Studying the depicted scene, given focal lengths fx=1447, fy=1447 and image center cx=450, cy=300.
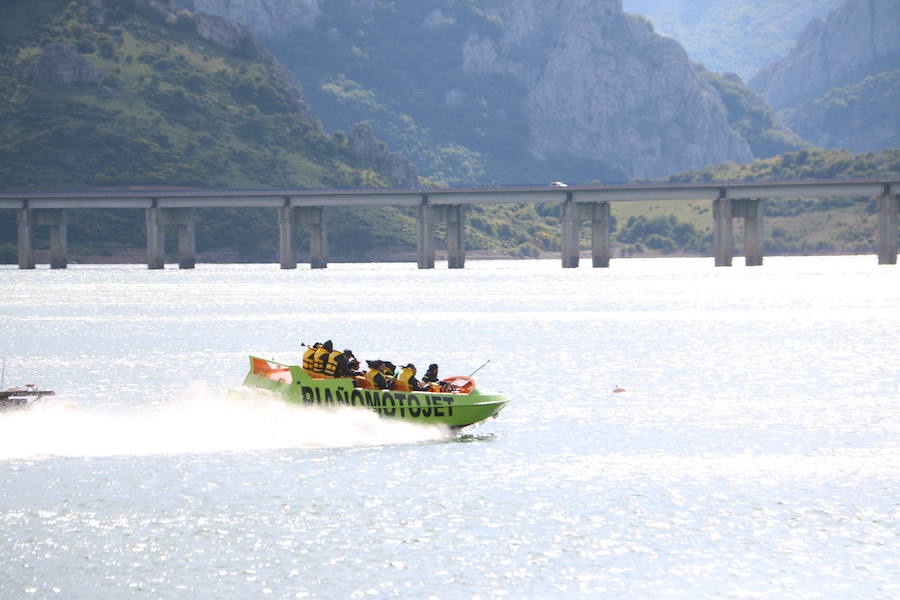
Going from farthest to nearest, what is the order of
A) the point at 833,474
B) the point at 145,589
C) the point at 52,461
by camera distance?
the point at 52,461
the point at 833,474
the point at 145,589

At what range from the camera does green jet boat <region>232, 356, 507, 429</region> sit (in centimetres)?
4412

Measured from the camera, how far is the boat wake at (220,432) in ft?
143

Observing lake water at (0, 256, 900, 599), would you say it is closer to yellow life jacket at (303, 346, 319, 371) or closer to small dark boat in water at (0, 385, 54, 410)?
small dark boat in water at (0, 385, 54, 410)

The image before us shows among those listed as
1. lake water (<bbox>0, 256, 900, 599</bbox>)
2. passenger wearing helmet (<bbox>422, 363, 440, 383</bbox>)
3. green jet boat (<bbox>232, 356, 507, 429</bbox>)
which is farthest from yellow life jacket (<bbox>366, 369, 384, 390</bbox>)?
passenger wearing helmet (<bbox>422, 363, 440, 383</bbox>)

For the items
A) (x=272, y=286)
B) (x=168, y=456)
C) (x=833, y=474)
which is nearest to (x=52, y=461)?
(x=168, y=456)

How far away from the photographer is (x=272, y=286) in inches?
7057

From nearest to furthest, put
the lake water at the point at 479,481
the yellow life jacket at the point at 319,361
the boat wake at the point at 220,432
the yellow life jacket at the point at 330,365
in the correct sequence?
the lake water at the point at 479,481
the boat wake at the point at 220,432
the yellow life jacket at the point at 330,365
the yellow life jacket at the point at 319,361

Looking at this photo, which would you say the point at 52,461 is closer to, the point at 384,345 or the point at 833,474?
the point at 833,474

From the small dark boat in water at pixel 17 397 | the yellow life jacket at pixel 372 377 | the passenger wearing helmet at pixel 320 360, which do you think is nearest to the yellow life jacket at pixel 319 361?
the passenger wearing helmet at pixel 320 360

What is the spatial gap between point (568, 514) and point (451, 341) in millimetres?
52536

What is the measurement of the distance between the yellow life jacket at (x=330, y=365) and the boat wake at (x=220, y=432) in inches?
47.6

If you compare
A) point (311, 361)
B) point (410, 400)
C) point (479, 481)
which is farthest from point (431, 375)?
point (479, 481)

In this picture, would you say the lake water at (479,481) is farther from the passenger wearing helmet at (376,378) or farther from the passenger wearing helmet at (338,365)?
the passenger wearing helmet at (338,365)

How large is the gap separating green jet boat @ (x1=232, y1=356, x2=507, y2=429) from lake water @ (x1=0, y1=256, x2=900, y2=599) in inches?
18.8
